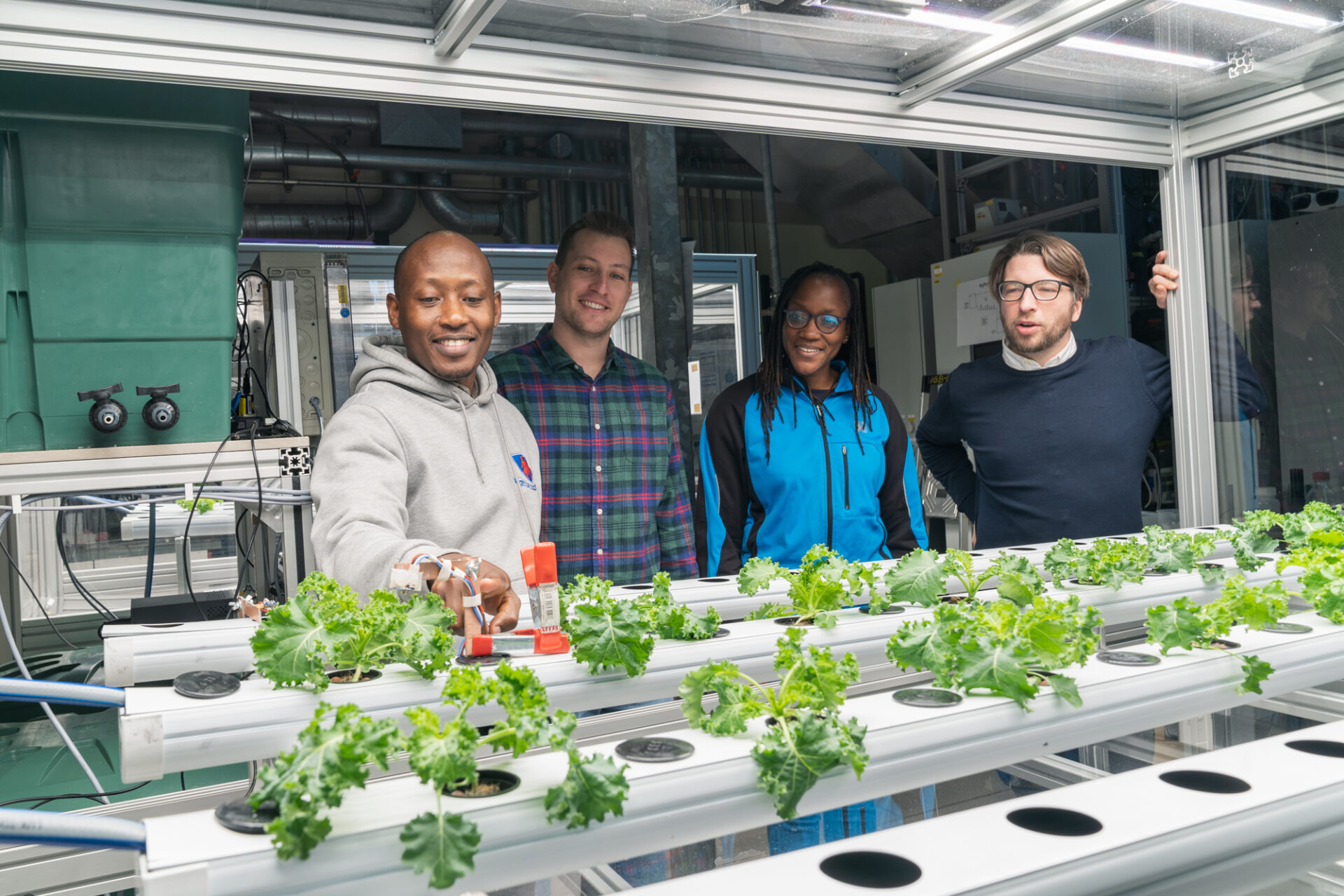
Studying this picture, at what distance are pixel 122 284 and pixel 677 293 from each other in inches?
61.1

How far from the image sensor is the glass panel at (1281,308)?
2438 millimetres

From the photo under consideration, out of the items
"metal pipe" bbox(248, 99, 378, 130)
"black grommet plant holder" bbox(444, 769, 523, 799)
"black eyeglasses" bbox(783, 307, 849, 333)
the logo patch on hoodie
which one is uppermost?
"metal pipe" bbox(248, 99, 378, 130)

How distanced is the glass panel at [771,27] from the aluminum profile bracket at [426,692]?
1.15 meters

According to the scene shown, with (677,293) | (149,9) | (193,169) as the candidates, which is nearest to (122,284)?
(193,169)

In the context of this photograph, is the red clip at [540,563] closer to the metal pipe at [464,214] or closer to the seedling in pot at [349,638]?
the seedling in pot at [349,638]

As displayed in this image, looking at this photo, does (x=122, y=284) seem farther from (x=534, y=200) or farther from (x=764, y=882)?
(x=534, y=200)

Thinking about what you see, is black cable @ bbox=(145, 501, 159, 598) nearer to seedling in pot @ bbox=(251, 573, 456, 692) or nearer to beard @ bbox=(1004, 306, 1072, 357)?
seedling in pot @ bbox=(251, 573, 456, 692)

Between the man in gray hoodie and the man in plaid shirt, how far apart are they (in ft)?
0.55

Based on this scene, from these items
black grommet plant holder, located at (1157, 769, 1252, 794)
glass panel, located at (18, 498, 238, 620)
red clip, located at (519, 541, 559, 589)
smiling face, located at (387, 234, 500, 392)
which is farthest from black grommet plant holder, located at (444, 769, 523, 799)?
glass panel, located at (18, 498, 238, 620)

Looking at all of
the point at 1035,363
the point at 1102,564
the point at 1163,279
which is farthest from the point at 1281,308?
the point at 1102,564

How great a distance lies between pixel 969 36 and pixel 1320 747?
1.59 metres

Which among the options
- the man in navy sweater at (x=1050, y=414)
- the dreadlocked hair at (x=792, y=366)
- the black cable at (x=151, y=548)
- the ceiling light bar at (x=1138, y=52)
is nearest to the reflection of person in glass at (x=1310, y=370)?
the man in navy sweater at (x=1050, y=414)

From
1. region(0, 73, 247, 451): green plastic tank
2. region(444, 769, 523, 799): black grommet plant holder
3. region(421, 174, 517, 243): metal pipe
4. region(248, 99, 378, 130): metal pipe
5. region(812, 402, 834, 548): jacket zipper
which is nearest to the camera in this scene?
region(444, 769, 523, 799): black grommet plant holder

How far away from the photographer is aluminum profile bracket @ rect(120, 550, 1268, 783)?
3.02ft
